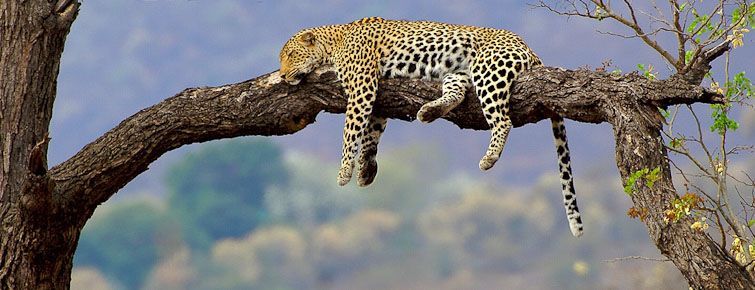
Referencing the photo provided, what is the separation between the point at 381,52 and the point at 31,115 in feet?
8.24

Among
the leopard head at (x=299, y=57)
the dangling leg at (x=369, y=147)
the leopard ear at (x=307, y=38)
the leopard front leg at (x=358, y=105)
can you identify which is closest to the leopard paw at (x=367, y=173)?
the dangling leg at (x=369, y=147)

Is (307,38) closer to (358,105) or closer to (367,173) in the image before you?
(358,105)

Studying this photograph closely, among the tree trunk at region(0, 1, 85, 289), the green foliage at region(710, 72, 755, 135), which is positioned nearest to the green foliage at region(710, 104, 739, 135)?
the green foliage at region(710, 72, 755, 135)

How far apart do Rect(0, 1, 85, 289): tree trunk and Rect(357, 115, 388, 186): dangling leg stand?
2221 millimetres

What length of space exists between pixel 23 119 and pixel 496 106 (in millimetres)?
3191

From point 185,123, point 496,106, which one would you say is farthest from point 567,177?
point 185,123

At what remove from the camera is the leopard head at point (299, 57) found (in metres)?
7.95

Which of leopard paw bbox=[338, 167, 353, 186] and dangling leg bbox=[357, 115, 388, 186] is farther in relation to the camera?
dangling leg bbox=[357, 115, 388, 186]

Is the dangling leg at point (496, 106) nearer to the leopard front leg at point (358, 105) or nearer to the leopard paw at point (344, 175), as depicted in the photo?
the leopard front leg at point (358, 105)

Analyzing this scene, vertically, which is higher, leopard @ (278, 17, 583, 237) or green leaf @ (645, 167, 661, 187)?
leopard @ (278, 17, 583, 237)

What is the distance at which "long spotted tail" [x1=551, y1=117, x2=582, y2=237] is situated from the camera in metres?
7.66

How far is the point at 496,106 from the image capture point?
24.1 feet

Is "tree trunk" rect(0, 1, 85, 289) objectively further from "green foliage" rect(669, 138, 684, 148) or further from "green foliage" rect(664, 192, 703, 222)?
"green foliage" rect(669, 138, 684, 148)

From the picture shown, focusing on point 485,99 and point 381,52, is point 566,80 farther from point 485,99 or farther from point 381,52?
point 381,52
